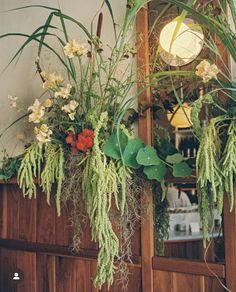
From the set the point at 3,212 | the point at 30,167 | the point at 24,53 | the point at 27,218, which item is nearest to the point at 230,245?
the point at 30,167

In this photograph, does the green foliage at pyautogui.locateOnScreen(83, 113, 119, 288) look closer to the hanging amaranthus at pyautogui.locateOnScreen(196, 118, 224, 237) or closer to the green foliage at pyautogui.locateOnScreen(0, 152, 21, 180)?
the hanging amaranthus at pyautogui.locateOnScreen(196, 118, 224, 237)

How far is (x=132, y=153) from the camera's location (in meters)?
1.93

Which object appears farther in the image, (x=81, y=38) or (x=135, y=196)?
(x=81, y=38)

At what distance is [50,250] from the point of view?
8.13ft

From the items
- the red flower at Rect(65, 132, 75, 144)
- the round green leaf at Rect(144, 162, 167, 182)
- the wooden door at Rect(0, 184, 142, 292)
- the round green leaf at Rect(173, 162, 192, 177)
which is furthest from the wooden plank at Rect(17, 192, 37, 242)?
the round green leaf at Rect(173, 162, 192, 177)

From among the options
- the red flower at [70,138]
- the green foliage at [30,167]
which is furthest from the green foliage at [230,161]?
the green foliage at [30,167]

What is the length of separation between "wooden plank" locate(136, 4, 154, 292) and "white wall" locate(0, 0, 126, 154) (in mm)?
274

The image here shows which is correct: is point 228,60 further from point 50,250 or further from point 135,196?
point 50,250

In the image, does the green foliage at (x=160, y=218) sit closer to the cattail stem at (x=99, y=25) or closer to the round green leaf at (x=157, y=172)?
the round green leaf at (x=157, y=172)

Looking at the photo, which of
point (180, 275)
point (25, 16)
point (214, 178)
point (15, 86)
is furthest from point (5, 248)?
point (214, 178)

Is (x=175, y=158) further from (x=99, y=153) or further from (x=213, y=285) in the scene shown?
(x=213, y=285)

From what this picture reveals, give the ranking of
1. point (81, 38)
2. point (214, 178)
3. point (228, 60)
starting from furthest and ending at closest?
point (81, 38)
point (228, 60)
point (214, 178)

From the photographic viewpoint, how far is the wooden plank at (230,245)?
5.82ft

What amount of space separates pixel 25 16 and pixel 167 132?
136cm
